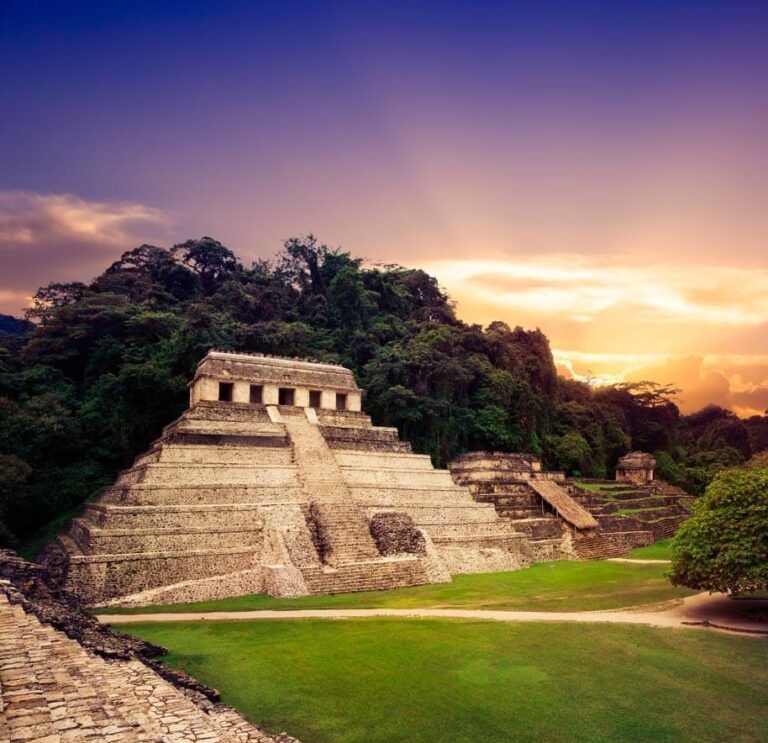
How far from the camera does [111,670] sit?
8391 mm

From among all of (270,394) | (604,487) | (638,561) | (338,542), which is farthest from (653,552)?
(270,394)

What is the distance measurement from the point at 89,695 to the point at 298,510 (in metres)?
14.3

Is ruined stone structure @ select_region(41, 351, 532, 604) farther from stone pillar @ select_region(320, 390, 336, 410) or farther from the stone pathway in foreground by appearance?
the stone pathway in foreground

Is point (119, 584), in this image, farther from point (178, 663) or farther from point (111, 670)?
point (111, 670)

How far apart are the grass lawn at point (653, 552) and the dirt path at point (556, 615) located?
1086 centimetres

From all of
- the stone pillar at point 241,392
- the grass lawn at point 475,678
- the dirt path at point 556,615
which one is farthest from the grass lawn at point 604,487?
the grass lawn at point 475,678

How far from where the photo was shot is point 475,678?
10555mm

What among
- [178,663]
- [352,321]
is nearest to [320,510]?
[178,663]

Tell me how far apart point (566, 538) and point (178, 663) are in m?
20.0

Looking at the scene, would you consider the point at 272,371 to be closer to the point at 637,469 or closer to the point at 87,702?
the point at 87,702

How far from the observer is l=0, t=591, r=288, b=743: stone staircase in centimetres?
594

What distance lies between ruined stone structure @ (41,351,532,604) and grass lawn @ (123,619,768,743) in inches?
140

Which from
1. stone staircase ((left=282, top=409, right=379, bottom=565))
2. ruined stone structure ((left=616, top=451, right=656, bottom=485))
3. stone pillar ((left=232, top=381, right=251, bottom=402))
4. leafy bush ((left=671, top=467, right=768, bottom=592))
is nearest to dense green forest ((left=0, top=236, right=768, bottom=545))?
ruined stone structure ((left=616, top=451, right=656, bottom=485))

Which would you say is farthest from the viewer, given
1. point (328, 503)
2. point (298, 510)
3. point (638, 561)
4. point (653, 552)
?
point (653, 552)
